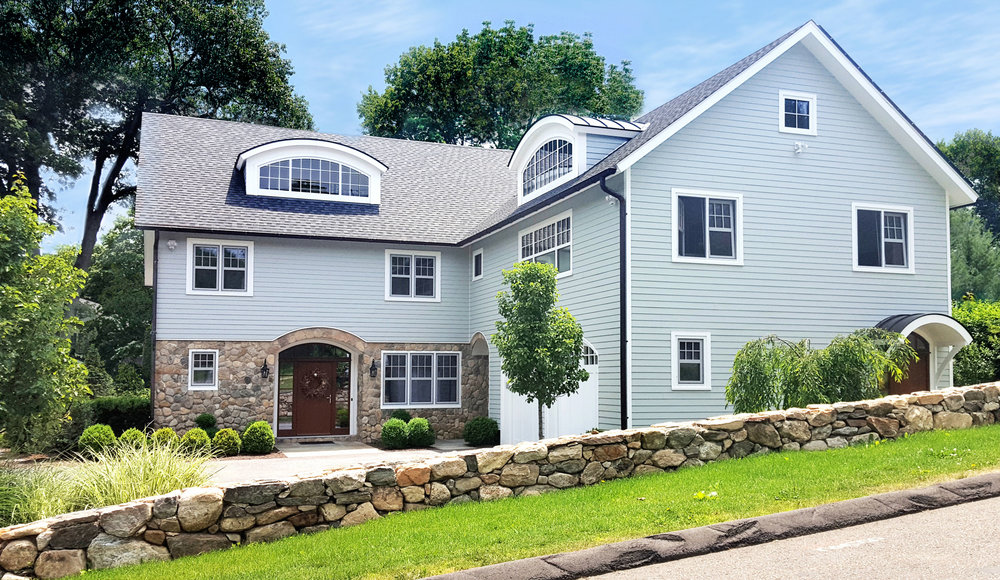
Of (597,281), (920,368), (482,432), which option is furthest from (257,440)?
(920,368)

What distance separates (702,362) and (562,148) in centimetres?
585

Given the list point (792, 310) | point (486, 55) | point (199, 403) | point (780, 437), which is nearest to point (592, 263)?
point (792, 310)

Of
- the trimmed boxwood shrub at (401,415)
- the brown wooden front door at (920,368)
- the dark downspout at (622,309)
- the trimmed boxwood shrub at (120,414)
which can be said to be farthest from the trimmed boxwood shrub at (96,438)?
the brown wooden front door at (920,368)

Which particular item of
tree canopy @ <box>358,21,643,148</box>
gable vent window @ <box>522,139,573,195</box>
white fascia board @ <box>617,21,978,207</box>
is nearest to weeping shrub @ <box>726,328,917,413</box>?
white fascia board @ <box>617,21,978,207</box>

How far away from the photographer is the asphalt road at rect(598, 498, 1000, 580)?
6.56m

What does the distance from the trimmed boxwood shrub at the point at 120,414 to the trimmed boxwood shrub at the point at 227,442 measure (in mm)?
2778

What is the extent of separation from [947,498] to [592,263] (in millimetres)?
9333

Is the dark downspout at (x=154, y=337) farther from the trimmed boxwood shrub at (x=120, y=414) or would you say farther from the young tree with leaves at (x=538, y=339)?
the young tree with leaves at (x=538, y=339)

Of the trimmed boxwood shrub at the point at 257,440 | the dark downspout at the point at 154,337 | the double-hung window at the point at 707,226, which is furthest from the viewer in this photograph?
the dark downspout at the point at 154,337

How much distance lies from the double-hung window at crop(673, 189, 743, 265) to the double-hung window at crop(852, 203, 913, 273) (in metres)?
2.76

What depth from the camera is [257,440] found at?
19828 millimetres

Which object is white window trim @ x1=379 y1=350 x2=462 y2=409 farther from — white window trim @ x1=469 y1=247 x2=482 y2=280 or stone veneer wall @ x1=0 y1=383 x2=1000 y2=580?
stone veneer wall @ x1=0 y1=383 x2=1000 y2=580

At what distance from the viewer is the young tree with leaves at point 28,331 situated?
1148 centimetres

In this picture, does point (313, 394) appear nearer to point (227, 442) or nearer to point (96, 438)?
point (227, 442)
